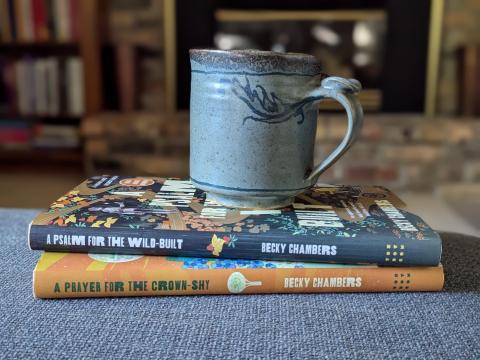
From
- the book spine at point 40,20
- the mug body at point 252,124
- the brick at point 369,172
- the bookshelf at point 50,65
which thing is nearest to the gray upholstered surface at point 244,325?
the mug body at point 252,124

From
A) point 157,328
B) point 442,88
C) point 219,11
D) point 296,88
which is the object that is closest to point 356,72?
point 442,88

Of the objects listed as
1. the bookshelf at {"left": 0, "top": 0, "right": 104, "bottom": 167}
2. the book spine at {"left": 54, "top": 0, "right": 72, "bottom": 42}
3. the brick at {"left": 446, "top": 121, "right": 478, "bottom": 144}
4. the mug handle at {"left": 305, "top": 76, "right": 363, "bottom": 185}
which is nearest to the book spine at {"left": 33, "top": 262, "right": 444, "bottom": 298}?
the mug handle at {"left": 305, "top": 76, "right": 363, "bottom": 185}

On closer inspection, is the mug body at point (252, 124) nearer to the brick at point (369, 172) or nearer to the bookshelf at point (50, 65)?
the brick at point (369, 172)

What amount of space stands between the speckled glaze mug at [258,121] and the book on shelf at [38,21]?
1.92 metres

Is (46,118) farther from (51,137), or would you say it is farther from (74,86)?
(74,86)

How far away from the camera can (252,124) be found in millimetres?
468

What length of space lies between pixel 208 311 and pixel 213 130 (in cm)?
16

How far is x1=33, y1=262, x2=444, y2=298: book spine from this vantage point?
0.41 m

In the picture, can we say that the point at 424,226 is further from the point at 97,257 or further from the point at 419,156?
the point at 419,156

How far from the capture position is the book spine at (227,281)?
0.41 metres

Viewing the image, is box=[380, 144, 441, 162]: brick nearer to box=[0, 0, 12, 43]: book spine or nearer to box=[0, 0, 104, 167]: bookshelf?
box=[0, 0, 104, 167]: bookshelf

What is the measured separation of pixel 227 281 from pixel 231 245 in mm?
28

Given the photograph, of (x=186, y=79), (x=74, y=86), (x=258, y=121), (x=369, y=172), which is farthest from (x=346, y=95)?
(x=74, y=86)

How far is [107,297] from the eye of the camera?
41cm
